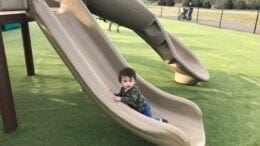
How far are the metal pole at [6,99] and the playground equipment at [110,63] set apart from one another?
0.04 ft

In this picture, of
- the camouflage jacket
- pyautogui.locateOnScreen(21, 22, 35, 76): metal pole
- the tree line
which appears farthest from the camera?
→ the tree line

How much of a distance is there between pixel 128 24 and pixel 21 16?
5.20 ft

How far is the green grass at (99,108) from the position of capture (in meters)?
4.21

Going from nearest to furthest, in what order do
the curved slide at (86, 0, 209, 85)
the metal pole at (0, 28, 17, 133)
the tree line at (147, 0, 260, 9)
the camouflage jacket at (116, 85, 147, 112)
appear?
A: 1. the camouflage jacket at (116, 85, 147, 112)
2. the metal pole at (0, 28, 17, 133)
3. the curved slide at (86, 0, 209, 85)
4. the tree line at (147, 0, 260, 9)

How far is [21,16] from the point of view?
178 inches

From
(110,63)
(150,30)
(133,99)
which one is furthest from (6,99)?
(150,30)

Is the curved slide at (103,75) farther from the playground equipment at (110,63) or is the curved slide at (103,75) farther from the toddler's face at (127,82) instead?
the toddler's face at (127,82)

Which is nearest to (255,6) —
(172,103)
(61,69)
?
(61,69)

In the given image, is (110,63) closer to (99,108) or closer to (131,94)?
(131,94)

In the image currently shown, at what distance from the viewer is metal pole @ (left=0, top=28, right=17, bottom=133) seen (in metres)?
4.16

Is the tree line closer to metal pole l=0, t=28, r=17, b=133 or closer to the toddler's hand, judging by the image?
metal pole l=0, t=28, r=17, b=133

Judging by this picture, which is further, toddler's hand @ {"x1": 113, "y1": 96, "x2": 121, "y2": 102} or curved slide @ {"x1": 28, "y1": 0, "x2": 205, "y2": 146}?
toddler's hand @ {"x1": 113, "y1": 96, "x2": 121, "y2": 102}

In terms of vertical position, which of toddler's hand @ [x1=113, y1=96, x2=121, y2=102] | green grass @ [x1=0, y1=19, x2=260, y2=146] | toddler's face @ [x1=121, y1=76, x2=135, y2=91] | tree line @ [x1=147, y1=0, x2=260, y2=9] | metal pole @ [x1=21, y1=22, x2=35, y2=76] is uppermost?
toddler's face @ [x1=121, y1=76, x2=135, y2=91]

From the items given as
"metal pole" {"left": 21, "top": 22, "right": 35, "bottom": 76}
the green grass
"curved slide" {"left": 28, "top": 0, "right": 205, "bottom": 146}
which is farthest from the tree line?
"curved slide" {"left": 28, "top": 0, "right": 205, "bottom": 146}
